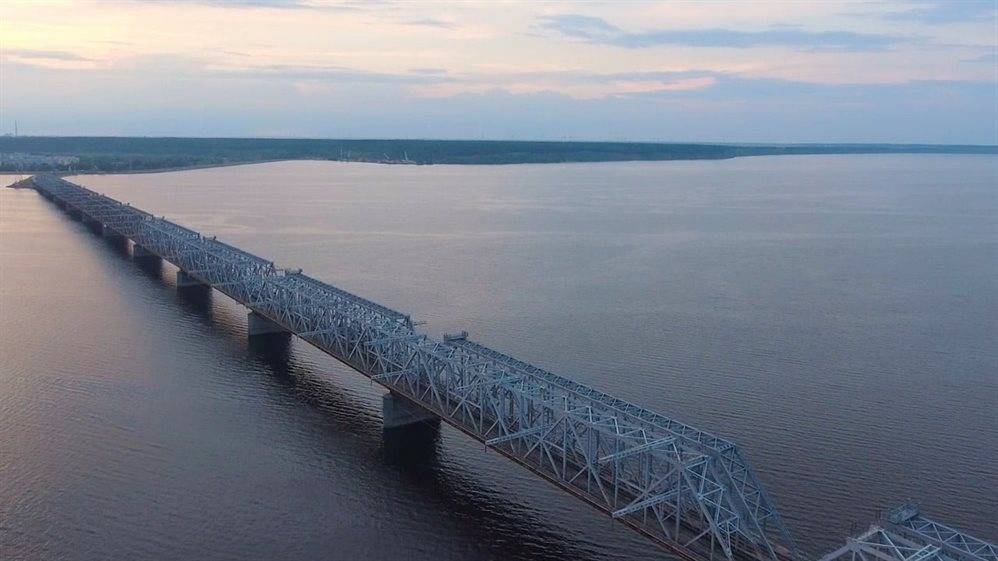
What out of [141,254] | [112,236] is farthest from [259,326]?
[112,236]

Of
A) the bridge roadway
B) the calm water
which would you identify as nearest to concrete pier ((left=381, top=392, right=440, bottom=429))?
the bridge roadway

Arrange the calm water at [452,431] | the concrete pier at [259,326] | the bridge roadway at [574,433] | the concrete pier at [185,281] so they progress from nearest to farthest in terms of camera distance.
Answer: the bridge roadway at [574,433]
the calm water at [452,431]
the concrete pier at [259,326]
the concrete pier at [185,281]

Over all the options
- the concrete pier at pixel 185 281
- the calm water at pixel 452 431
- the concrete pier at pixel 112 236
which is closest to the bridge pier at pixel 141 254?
the calm water at pixel 452 431

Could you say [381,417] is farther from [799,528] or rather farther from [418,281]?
[418,281]

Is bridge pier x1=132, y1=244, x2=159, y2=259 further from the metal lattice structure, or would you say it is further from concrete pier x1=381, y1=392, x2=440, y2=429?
the metal lattice structure

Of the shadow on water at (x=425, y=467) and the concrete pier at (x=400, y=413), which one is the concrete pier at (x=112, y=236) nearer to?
the shadow on water at (x=425, y=467)

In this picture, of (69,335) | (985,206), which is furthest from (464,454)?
(985,206)
